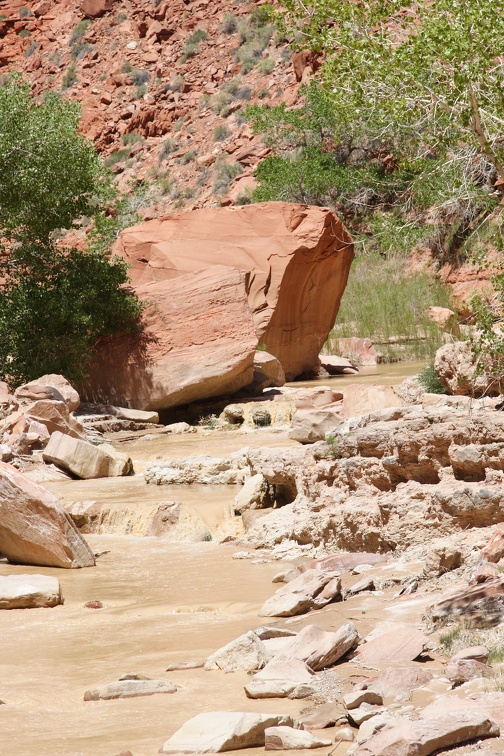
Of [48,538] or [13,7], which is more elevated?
[13,7]

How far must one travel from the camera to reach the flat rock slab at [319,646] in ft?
14.0

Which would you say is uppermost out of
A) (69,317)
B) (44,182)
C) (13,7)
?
(13,7)

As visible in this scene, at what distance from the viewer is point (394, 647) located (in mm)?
4312

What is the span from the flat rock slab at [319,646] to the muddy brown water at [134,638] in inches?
7.7

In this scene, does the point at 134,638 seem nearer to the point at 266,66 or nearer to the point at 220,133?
the point at 220,133

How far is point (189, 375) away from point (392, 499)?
29.7 feet

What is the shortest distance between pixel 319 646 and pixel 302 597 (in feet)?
4.05

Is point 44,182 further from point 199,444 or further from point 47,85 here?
point 47,85

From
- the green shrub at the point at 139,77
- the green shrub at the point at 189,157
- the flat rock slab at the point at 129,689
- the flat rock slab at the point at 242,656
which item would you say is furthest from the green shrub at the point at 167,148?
the flat rock slab at the point at 129,689

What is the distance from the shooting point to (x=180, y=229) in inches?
725

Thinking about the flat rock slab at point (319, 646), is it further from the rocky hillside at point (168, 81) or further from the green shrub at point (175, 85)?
the green shrub at point (175, 85)

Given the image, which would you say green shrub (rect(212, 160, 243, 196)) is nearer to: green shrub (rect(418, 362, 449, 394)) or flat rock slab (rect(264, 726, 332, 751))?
green shrub (rect(418, 362, 449, 394))

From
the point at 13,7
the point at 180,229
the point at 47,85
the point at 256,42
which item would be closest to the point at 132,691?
the point at 180,229

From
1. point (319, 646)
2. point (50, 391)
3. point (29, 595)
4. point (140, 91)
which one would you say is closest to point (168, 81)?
point (140, 91)
